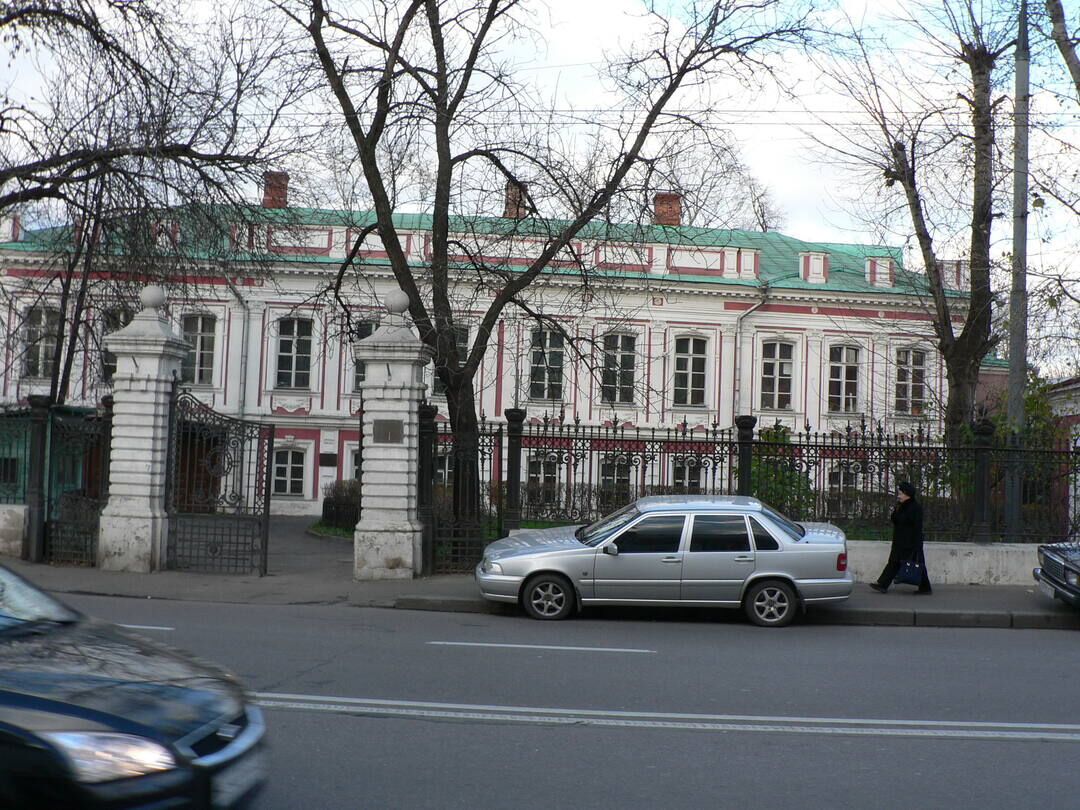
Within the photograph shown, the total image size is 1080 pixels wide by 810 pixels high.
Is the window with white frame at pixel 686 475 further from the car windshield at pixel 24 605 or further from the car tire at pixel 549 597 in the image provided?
the car windshield at pixel 24 605

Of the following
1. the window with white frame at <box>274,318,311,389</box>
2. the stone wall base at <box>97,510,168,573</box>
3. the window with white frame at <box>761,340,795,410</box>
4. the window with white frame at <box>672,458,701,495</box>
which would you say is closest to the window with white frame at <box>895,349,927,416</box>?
the window with white frame at <box>761,340,795,410</box>

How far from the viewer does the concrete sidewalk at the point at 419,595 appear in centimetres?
1366

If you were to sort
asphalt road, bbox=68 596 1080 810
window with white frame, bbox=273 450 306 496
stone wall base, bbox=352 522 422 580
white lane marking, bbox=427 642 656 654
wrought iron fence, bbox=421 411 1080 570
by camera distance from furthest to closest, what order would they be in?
window with white frame, bbox=273 450 306 496
wrought iron fence, bbox=421 411 1080 570
stone wall base, bbox=352 522 422 580
white lane marking, bbox=427 642 656 654
asphalt road, bbox=68 596 1080 810

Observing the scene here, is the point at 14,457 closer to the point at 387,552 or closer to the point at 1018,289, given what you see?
the point at 387,552

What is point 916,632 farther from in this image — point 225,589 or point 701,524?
point 225,589

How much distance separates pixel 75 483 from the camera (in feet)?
58.0

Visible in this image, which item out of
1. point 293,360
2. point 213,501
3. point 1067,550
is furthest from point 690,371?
point 213,501

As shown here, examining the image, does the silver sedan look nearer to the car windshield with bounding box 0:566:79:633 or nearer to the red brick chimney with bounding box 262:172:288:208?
the car windshield with bounding box 0:566:79:633

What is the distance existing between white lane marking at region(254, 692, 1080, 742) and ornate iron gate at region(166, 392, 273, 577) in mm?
9084

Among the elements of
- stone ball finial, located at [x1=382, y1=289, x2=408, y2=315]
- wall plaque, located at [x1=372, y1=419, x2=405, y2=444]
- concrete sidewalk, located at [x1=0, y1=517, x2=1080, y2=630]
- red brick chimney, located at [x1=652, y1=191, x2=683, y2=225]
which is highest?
red brick chimney, located at [x1=652, y1=191, x2=683, y2=225]

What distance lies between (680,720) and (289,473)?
98.1ft

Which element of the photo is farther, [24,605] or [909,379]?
[909,379]

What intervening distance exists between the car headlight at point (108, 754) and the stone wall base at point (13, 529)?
1494 centimetres

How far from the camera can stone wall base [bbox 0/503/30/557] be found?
56.7 feet
